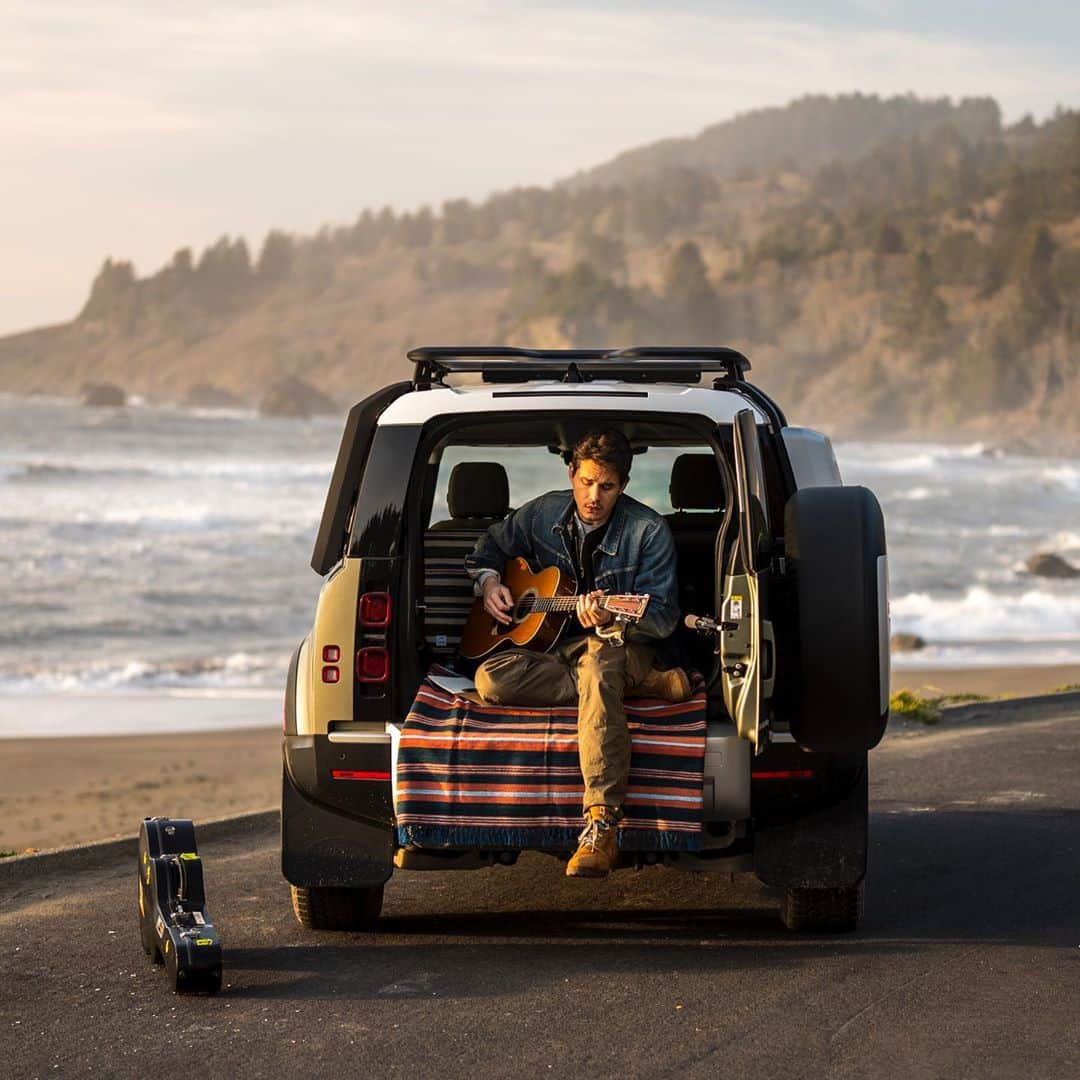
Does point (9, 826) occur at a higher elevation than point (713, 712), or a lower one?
lower

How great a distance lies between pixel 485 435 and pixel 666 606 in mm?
1920

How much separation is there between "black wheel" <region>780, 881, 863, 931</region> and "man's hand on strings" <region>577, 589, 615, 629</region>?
1.16 metres

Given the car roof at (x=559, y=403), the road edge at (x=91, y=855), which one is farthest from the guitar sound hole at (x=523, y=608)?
the road edge at (x=91, y=855)

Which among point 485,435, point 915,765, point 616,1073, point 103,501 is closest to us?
point 616,1073

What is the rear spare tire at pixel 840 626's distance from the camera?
6066mm

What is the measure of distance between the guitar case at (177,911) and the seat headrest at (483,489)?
67.5 inches

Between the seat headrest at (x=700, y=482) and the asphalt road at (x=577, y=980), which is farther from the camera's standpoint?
the seat headrest at (x=700, y=482)

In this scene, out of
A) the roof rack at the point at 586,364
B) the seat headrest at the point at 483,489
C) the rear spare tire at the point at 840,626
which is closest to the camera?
the rear spare tire at the point at 840,626

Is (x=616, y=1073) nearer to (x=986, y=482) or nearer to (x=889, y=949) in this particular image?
(x=889, y=949)

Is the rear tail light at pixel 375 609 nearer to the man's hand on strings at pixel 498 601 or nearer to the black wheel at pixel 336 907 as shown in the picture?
the man's hand on strings at pixel 498 601

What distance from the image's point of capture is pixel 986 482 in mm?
70000

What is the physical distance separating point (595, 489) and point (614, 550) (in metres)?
0.22

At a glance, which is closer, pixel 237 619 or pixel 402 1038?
pixel 402 1038

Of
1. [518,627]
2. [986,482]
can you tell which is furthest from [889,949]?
[986,482]
